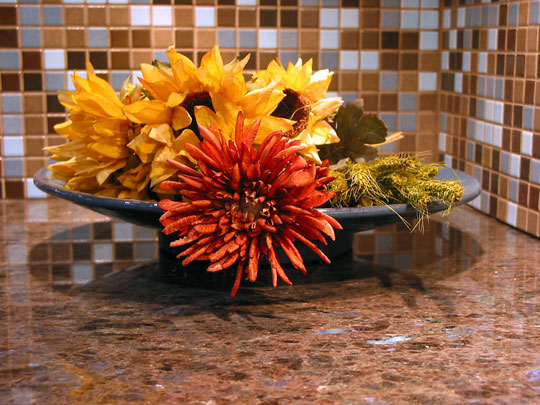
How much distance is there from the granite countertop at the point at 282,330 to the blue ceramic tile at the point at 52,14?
505 mm

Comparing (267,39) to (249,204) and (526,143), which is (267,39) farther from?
(249,204)

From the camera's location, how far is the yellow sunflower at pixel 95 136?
86 cm

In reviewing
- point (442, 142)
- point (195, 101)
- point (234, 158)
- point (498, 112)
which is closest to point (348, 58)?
point (442, 142)

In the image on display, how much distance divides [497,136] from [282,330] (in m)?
0.64

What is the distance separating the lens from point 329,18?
1412mm

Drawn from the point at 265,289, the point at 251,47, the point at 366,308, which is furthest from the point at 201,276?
the point at 251,47

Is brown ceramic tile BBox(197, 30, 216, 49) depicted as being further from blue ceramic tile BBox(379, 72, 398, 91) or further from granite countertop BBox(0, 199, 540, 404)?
granite countertop BBox(0, 199, 540, 404)

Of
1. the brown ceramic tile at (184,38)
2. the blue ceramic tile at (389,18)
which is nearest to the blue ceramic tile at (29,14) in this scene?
the brown ceramic tile at (184,38)

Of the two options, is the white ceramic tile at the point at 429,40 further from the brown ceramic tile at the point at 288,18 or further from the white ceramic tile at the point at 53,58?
the white ceramic tile at the point at 53,58

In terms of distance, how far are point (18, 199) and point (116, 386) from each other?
0.90m

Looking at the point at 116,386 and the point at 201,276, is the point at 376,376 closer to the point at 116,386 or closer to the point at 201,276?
the point at 116,386

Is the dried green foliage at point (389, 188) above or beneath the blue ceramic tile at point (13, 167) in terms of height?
above

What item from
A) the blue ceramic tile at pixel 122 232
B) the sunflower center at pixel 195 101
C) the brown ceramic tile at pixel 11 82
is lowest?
the blue ceramic tile at pixel 122 232

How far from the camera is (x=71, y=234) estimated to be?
113 cm
